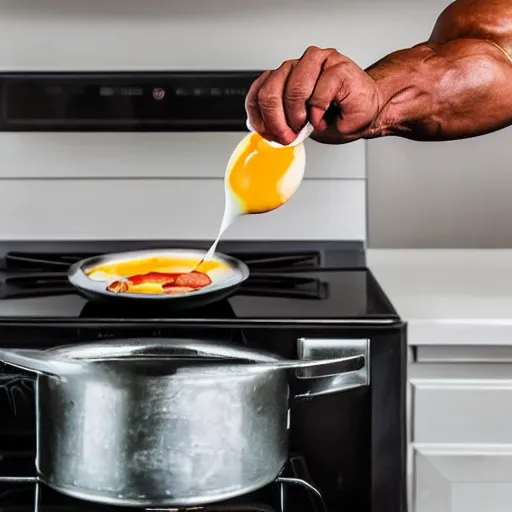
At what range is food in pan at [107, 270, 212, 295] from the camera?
3.66 ft

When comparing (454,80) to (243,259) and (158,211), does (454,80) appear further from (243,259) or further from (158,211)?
(158,211)

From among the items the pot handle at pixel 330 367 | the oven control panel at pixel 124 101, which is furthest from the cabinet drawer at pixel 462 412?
the oven control panel at pixel 124 101

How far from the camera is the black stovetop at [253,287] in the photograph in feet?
3.48

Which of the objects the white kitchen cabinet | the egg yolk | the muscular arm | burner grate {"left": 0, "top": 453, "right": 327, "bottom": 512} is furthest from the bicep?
burner grate {"left": 0, "top": 453, "right": 327, "bottom": 512}

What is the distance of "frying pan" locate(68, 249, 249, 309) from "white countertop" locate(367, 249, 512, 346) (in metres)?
0.24

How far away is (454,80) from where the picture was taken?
1.02 m

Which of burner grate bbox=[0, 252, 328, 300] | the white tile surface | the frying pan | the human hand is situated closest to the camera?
the human hand

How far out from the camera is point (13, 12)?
58.3 inches

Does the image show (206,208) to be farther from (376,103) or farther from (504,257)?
(376,103)

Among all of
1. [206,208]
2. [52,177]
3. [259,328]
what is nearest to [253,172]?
[259,328]

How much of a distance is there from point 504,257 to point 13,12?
100 cm

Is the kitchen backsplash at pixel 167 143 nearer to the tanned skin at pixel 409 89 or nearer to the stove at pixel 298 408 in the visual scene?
the tanned skin at pixel 409 89

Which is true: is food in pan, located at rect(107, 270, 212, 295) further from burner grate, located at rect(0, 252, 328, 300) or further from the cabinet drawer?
the cabinet drawer

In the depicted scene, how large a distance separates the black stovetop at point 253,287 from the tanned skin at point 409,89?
0.25m
